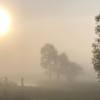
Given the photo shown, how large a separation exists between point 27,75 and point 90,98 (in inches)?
3959

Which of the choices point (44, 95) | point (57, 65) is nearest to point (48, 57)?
point (57, 65)

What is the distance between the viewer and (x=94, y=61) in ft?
175

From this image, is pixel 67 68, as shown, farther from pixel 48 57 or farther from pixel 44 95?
pixel 44 95

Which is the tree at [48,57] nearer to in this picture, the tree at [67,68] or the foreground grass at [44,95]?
the tree at [67,68]

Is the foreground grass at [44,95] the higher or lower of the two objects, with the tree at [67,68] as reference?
lower

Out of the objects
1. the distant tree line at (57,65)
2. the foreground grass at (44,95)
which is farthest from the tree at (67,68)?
the foreground grass at (44,95)

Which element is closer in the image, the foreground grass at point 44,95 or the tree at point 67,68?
the foreground grass at point 44,95

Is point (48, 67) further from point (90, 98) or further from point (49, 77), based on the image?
point (90, 98)

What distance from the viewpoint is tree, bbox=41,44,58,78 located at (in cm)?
12694

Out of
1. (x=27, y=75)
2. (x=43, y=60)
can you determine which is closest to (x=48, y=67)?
(x=43, y=60)

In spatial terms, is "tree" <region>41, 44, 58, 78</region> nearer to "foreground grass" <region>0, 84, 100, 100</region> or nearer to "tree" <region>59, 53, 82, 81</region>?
"tree" <region>59, 53, 82, 81</region>

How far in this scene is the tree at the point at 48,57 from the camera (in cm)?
12694

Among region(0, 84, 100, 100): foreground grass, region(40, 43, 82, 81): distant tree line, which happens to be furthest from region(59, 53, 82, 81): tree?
region(0, 84, 100, 100): foreground grass

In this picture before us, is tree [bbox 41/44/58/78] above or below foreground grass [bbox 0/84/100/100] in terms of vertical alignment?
above
